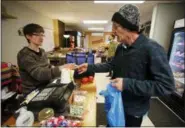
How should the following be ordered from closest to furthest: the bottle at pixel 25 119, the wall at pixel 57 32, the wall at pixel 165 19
Result: the bottle at pixel 25 119 < the wall at pixel 165 19 < the wall at pixel 57 32

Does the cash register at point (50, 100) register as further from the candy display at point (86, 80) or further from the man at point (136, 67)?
the candy display at point (86, 80)

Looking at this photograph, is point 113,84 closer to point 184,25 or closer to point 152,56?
point 152,56

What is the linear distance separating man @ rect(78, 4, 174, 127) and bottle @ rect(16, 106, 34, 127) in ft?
1.88

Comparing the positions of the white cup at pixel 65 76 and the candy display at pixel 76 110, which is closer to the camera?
the candy display at pixel 76 110

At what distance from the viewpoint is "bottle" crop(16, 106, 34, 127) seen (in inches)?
33.3

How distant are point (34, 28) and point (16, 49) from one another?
9.27 feet

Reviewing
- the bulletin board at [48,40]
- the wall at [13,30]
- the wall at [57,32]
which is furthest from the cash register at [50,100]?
the wall at [57,32]

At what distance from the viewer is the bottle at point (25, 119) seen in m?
0.85

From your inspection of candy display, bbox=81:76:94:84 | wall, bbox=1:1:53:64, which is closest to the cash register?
candy display, bbox=81:76:94:84

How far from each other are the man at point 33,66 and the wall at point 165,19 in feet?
Answer: 10.2

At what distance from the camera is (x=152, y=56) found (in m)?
0.95

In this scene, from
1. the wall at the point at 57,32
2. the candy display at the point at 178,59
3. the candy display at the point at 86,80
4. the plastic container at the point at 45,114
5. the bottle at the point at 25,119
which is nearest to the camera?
the bottle at the point at 25,119

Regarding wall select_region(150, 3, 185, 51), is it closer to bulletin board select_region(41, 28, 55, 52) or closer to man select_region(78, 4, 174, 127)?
man select_region(78, 4, 174, 127)

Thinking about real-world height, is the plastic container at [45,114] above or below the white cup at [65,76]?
below
